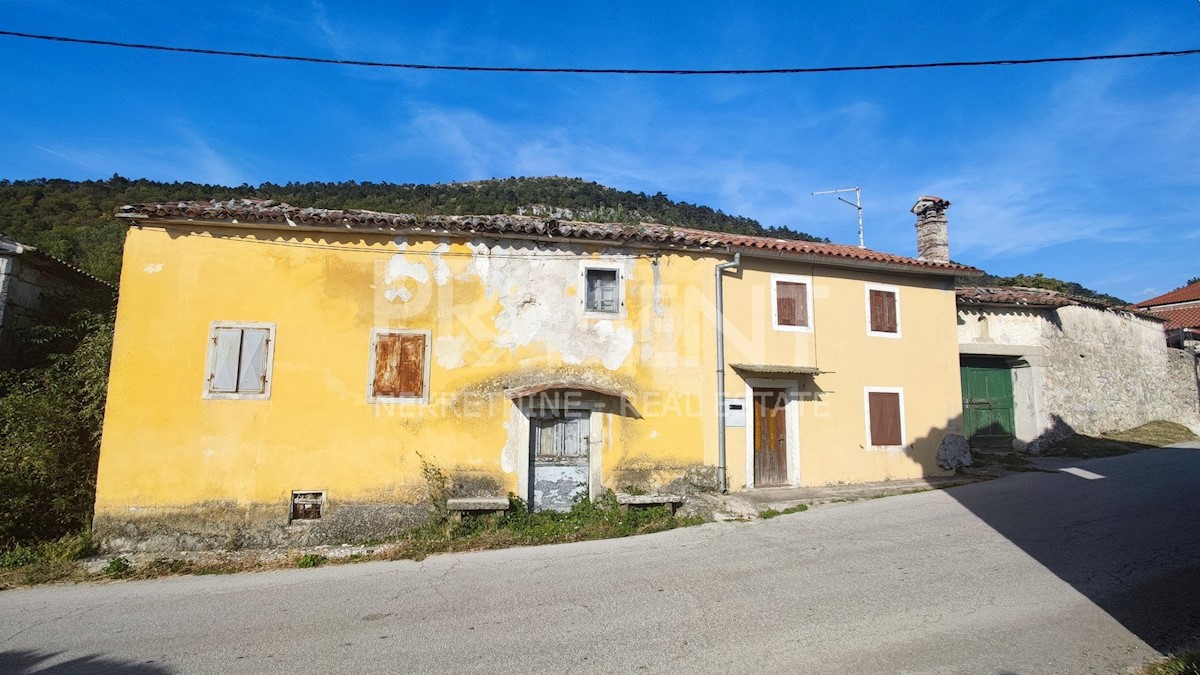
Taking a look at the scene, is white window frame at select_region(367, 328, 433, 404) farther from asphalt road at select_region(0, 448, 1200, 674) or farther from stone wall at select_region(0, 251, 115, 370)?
stone wall at select_region(0, 251, 115, 370)

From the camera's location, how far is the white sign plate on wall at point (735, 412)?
35.2 feet

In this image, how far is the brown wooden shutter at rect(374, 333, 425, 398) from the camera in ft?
31.6

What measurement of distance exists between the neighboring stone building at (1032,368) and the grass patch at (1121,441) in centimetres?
26

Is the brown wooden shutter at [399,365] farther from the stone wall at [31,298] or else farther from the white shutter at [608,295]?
the stone wall at [31,298]

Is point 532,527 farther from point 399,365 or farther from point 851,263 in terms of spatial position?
point 851,263

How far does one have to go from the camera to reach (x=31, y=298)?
10.1m

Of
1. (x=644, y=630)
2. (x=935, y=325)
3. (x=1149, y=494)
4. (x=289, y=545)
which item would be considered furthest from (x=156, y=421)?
(x=1149, y=494)

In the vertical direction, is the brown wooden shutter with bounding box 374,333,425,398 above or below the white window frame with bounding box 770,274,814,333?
below

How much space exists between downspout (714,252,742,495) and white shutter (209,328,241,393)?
7990 millimetres

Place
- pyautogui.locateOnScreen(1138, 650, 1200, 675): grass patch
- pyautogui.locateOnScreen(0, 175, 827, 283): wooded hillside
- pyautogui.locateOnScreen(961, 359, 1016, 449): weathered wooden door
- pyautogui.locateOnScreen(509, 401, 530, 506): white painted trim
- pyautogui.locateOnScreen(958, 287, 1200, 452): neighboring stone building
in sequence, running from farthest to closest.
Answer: pyautogui.locateOnScreen(0, 175, 827, 283): wooded hillside, pyautogui.locateOnScreen(961, 359, 1016, 449): weathered wooden door, pyautogui.locateOnScreen(958, 287, 1200, 452): neighboring stone building, pyautogui.locateOnScreen(509, 401, 530, 506): white painted trim, pyautogui.locateOnScreen(1138, 650, 1200, 675): grass patch

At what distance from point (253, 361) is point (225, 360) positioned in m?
0.42

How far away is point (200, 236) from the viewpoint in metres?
9.51

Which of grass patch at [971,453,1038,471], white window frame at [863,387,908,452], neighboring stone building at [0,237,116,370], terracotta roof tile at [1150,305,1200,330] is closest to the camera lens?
neighboring stone building at [0,237,116,370]

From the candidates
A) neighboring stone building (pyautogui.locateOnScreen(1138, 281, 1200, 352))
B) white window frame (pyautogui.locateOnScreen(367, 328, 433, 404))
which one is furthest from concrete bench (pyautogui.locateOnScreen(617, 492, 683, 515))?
neighboring stone building (pyautogui.locateOnScreen(1138, 281, 1200, 352))
